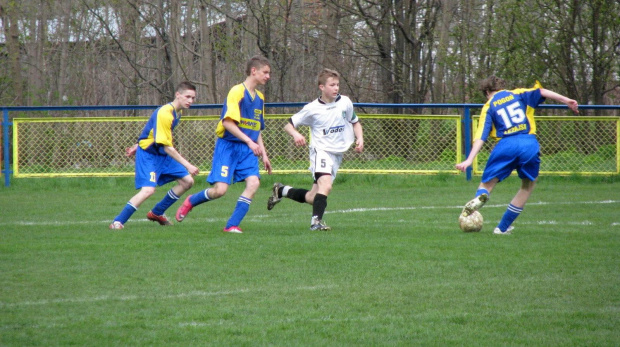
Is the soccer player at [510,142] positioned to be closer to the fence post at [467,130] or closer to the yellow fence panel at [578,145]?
the fence post at [467,130]

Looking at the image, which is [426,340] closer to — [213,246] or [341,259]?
[341,259]

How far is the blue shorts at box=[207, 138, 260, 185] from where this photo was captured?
7641 mm

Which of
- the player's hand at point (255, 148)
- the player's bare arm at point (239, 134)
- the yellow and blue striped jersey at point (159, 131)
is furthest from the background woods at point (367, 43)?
the player's hand at point (255, 148)

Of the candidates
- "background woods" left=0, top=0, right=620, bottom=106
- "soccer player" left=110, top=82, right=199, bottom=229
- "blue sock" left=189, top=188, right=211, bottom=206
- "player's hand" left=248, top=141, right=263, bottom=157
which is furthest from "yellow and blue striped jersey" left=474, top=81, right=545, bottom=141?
"background woods" left=0, top=0, right=620, bottom=106

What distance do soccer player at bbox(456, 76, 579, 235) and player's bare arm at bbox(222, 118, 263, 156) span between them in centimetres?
196

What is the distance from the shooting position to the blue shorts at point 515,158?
726 cm

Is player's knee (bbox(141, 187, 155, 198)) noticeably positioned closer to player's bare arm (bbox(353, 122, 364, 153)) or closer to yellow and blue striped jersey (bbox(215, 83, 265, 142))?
yellow and blue striped jersey (bbox(215, 83, 265, 142))

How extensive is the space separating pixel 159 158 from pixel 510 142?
355cm

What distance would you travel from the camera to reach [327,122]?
8008 mm

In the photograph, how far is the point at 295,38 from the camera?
2022cm

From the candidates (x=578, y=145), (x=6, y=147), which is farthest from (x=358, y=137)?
(x=6, y=147)

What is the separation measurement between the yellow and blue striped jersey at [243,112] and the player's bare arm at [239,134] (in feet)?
0.14

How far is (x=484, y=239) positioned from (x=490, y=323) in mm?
3044

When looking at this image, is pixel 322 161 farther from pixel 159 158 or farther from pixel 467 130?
pixel 467 130
